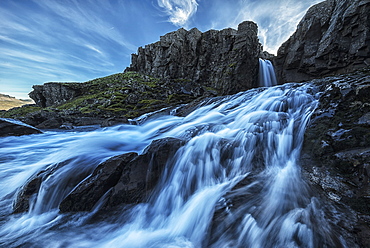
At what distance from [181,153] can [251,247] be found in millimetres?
2350

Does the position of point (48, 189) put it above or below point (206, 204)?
above

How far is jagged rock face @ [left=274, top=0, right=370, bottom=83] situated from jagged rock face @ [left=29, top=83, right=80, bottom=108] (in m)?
37.5

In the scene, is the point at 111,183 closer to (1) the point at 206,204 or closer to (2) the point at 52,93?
(1) the point at 206,204

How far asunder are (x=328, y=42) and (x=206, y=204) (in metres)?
21.0

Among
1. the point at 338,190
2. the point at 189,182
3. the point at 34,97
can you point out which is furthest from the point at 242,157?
the point at 34,97

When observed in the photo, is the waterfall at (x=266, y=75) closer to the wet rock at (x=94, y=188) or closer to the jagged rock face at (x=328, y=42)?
the jagged rock face at (x=328, y=42)

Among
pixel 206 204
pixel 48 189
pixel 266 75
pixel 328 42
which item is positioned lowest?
pixel 206 204

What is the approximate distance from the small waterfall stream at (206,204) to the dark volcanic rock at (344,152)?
0.25 meters

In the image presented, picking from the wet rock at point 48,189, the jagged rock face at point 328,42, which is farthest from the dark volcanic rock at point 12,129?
the jagged rock face at point 328,42

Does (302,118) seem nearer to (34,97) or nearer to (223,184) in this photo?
(223,184)

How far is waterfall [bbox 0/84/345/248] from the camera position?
2.32m

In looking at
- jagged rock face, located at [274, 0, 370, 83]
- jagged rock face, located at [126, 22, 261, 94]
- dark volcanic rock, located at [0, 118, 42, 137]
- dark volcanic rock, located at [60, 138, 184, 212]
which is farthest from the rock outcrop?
jagged rock face, located at [126, 22, 261, 94]

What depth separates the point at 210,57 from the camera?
35219 mm

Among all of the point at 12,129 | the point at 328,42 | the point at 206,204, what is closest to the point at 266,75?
the point at 328,42
